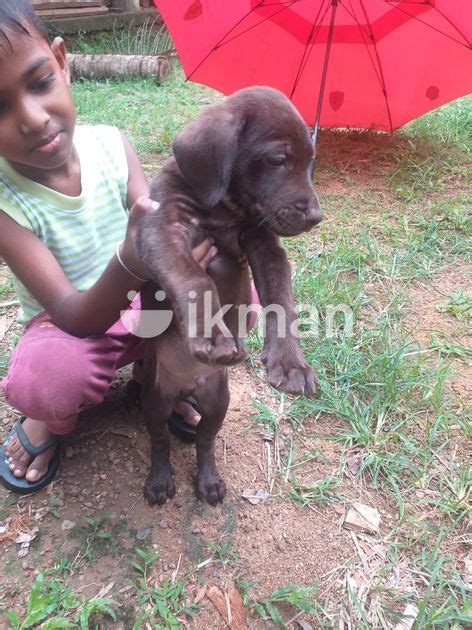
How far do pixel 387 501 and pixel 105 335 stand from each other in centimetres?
146

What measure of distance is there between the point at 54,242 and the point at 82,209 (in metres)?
0.18

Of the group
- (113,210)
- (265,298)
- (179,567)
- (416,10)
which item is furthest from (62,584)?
(416,10)

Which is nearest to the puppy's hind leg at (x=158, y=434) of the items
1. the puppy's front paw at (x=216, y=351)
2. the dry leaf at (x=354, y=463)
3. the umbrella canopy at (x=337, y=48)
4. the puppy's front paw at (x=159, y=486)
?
the puppy's front paw at (x=159, y=486)

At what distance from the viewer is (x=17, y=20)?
1.59 m

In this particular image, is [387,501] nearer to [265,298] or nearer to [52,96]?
[265,298]

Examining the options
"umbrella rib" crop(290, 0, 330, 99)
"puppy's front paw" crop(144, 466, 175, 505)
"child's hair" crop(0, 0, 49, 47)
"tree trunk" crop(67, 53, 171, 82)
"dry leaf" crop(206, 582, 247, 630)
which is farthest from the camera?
"tree trunk" crop(67, 53, 171, 82)

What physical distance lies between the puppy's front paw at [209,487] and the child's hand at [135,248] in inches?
39.1

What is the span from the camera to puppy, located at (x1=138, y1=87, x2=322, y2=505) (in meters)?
1.38

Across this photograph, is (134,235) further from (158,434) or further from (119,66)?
(119,66)

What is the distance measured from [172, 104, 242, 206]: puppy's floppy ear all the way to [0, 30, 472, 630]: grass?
4.65 ft

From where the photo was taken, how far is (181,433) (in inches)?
95.9

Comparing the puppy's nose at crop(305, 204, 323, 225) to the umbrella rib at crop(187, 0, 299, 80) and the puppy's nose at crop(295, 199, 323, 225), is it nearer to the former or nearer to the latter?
the puppy's nose at crop(295, 199, 323, 225)

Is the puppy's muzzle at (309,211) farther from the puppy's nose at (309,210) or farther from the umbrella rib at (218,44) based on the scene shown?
→ the umbrella rib at (218,44)

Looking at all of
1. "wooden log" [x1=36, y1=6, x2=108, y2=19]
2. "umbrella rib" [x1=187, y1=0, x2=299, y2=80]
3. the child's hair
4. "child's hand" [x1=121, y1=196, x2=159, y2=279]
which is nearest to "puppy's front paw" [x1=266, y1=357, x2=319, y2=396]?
"child's hand" [x1=121, y1=196, x2=159, y2=279]
